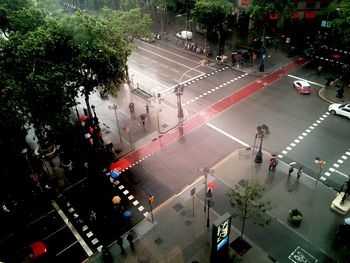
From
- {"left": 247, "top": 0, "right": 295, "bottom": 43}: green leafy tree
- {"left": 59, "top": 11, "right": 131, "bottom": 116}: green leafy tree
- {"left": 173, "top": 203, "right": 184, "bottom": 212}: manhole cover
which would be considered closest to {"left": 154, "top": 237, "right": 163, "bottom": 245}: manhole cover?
{"left": 173, "top": 203, "right": 184, "bottom": 212}: manhole cover

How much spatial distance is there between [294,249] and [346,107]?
854 inches

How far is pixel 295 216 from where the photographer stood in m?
26.1

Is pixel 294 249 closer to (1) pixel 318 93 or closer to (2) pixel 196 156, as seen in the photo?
(2) pixel 196 156

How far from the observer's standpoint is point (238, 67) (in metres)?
52.0

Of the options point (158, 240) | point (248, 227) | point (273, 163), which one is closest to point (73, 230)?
point (158, 240)

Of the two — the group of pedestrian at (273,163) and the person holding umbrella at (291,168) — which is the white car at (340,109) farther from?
the group of pedestrian at (273,163)

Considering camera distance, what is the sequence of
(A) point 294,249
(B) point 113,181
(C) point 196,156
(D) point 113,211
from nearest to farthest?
(A) point 294,249
(D) point 113,211
(B) point 113,181
(C) point 196,156

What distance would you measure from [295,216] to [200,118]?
18.0 metres

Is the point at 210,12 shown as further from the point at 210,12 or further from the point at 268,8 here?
the point at 268,8

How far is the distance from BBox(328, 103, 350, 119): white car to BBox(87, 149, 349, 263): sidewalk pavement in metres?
12.8

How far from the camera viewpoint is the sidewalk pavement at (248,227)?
24531mm

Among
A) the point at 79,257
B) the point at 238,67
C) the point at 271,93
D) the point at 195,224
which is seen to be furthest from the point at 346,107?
the point at 79,257

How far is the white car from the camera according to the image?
38.5 m

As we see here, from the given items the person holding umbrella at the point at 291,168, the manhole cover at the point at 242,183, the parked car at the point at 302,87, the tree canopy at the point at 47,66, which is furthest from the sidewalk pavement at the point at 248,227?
the parked car at the point at 302,87
